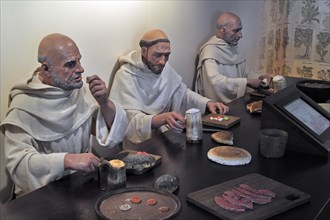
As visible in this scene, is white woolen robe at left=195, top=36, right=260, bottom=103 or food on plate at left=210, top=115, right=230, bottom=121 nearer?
food on plate at left=210, top=115, right=230, bottom=121

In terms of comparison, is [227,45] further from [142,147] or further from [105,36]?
[142,147]

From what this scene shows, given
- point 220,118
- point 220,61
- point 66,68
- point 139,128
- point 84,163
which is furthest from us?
point 220,61

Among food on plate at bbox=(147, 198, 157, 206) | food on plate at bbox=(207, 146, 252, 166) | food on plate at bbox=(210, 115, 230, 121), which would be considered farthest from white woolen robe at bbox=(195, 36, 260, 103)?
food on plate at bbox=(147, 198, 157, 206)

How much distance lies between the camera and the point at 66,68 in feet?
4.90

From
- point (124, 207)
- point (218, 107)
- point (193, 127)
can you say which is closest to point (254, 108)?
point (218, 107)

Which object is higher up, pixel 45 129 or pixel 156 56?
pixel 156 56

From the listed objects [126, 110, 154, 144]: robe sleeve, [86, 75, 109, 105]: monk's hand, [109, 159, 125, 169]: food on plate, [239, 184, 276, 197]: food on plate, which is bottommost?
[126, 110, 154, 144]: robe sleeve

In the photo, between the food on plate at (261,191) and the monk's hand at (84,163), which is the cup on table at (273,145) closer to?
the food on plate at (261,191)

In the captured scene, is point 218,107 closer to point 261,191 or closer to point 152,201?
point 261,191

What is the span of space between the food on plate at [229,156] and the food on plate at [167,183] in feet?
0.77

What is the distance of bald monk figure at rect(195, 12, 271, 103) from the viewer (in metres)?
2.69

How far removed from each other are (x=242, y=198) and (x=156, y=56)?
1134mm

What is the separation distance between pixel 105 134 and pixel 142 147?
0.76 feet

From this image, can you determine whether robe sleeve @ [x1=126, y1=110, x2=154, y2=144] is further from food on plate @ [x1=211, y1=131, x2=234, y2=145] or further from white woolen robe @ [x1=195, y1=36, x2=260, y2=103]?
white woolen robe @ [x1=195, y1=36, x2=260, y2=103]
